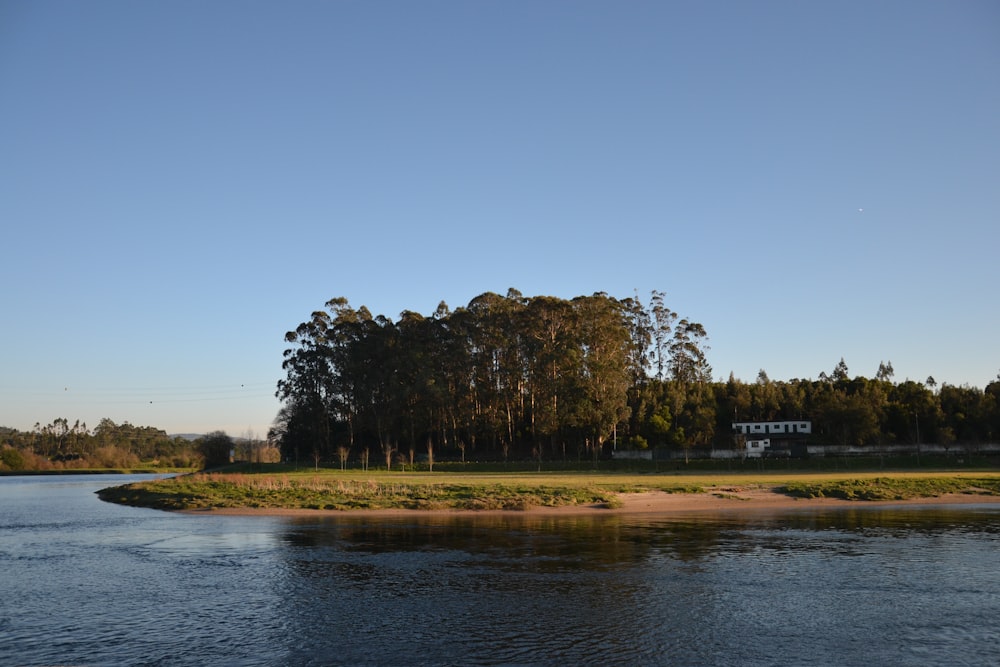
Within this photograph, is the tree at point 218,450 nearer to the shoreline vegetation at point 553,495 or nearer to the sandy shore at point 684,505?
the shoreline vegetation at point 553,495

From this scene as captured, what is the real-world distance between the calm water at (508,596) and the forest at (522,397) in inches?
2100

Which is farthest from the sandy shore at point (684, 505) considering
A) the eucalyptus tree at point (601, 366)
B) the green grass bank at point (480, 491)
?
the eucalyptus tree at point (601, 366)

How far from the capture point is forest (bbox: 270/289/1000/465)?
91125 millimetres

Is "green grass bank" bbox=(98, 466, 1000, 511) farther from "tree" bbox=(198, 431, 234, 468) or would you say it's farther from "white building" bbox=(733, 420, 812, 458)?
"tree" bbox=(198, 431, 234, 468)

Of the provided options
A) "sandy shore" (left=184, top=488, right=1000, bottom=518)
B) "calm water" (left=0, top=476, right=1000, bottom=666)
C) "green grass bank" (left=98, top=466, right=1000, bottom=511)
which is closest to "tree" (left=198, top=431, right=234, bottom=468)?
"green grass bank" (left=98, top=466, right=1000, bottom=511)

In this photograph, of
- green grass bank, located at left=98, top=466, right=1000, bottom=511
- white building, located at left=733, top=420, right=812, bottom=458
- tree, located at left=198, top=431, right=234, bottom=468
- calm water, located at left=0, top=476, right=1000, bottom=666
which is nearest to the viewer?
calm water, located at left=0, top=476, right=1000, bottom=666

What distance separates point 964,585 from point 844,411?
3048 inches

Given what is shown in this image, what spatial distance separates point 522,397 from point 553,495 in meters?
45.2

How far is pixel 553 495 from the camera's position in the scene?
171 ft

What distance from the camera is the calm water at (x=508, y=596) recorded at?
56.5 feet

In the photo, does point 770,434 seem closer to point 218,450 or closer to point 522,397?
point 522,397

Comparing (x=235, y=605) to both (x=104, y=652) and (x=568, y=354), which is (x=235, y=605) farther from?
(x=568, y=354)

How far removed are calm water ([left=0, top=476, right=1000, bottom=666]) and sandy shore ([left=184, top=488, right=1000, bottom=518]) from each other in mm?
9261

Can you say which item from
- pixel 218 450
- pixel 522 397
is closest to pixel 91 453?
pixel 218 450
